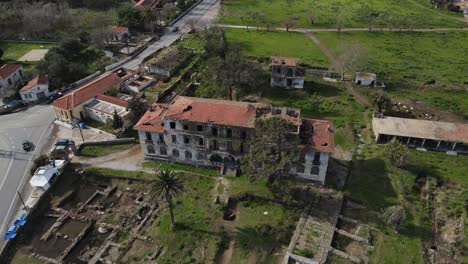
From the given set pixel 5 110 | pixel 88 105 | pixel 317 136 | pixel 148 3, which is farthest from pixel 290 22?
pixel 5 110

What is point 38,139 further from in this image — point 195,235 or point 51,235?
point 195,235

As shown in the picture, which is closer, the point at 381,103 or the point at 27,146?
the point at 27,146

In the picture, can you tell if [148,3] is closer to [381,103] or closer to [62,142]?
[62,142]

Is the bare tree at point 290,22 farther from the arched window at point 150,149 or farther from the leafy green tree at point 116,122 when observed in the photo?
the arched window at point 150,149

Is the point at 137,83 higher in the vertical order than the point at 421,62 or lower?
lower

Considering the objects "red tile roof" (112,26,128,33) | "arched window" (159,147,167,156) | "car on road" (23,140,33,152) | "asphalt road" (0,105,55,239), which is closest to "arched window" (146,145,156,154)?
"arched window" (159,147,167,156)
